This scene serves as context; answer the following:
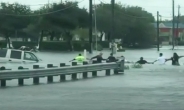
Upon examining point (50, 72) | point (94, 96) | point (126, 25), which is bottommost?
point (94, 96)

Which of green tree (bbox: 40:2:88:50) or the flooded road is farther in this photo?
green tree (bbox: 40:2:88:50)

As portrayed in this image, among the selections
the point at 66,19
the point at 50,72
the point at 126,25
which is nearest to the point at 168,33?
the point at 126,25

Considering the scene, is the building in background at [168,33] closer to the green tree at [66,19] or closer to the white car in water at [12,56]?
the green tree at [66,19]

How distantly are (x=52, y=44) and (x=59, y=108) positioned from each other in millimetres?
70400

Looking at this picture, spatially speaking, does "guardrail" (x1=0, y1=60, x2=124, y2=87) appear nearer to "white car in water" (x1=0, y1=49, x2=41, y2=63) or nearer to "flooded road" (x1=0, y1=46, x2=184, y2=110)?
"flooded road" (x1=0, y1=46, x2=184, y2=110)

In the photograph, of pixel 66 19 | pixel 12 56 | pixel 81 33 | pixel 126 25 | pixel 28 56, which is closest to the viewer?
pixel 12 56

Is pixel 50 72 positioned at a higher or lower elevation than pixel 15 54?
lower

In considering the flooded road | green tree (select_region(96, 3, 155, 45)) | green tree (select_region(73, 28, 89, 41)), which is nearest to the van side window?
the flooded road

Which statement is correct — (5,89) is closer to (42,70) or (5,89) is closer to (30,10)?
(42,70)

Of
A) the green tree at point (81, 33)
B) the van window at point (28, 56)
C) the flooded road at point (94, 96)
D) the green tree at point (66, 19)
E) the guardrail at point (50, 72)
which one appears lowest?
the flooded road at point (94, 96)

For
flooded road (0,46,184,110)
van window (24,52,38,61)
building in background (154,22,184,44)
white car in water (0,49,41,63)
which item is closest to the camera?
flooded road (0,46,184,110)

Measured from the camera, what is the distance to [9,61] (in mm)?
29500

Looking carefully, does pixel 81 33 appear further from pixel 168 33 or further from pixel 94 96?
pixel 168 33

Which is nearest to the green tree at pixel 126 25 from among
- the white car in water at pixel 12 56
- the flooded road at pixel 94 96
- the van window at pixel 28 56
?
the van window at pixel 28 56
